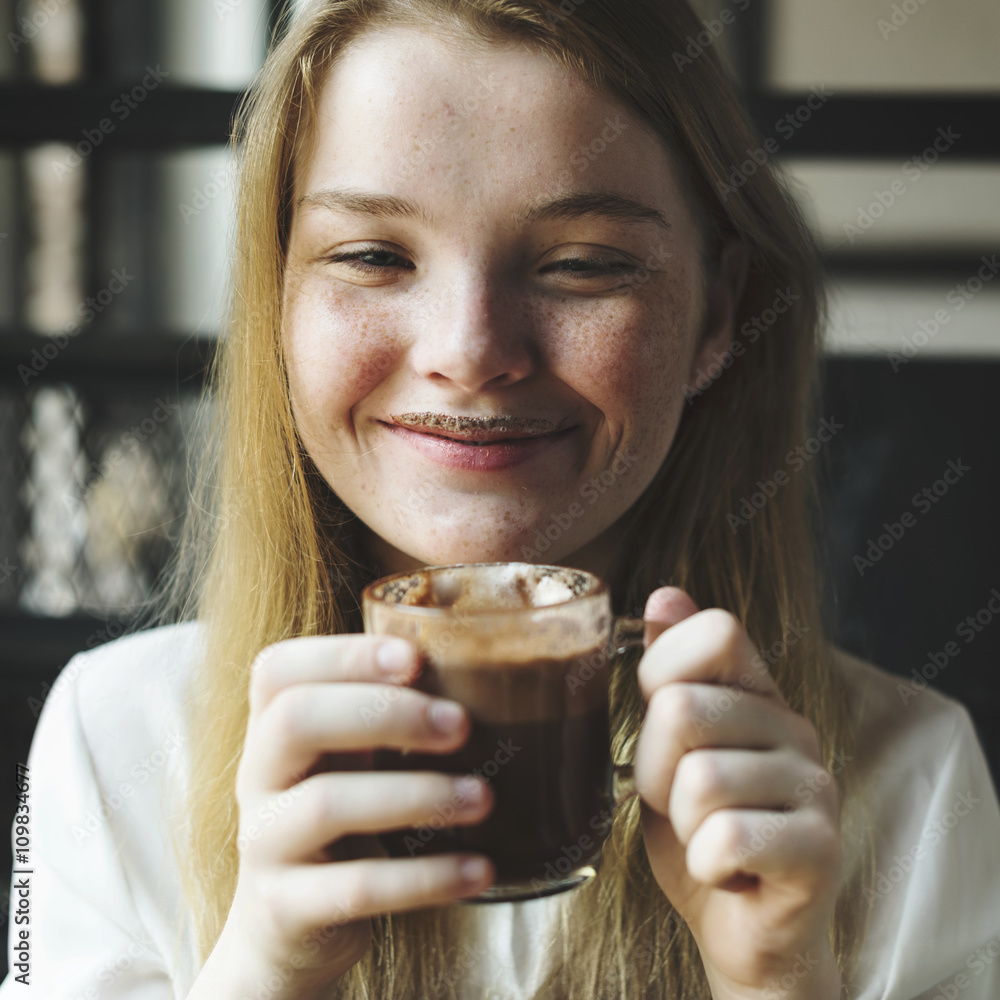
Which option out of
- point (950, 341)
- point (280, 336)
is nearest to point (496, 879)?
point (280, 336)

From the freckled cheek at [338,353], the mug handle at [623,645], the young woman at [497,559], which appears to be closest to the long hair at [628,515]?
the young woman at [497,559]

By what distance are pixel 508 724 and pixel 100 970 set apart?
88cm

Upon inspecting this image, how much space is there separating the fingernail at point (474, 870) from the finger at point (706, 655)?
208 mm

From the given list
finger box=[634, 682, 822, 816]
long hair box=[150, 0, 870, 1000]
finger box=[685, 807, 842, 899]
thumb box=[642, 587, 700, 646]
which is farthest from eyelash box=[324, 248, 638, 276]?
finger box=[685, 807, 842, 899]

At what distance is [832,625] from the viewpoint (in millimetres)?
1843

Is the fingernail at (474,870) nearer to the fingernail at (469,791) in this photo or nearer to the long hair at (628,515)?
the fingernail at (469,791)

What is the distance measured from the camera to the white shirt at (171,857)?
131 centimetres

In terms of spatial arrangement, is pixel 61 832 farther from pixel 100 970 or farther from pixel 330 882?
pixel 330 882

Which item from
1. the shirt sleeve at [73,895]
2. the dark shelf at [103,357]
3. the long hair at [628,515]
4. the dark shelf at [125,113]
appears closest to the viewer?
the long hair at [628,515]

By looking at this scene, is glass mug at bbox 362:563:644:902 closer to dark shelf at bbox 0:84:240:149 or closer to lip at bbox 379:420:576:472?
lip at bbox 379:420:576:472

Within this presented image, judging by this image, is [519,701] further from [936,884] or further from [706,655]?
[936,884]

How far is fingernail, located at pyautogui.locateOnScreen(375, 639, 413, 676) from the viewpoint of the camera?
74cm

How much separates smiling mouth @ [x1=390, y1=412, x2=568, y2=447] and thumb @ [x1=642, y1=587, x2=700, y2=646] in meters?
0.32

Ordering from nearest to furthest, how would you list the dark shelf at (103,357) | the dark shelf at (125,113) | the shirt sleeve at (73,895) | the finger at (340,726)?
the finger at (340,726) → the shirt sleeve at (73,895) → the dark shelf at (125,113) → the dark shelf at (103,357)
